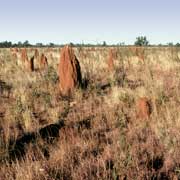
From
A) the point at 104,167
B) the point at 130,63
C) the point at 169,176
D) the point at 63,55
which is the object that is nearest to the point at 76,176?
the point at 104,167

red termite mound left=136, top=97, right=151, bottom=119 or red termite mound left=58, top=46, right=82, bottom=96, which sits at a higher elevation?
red termite mound left=58, top=46, right=82, bottom=96

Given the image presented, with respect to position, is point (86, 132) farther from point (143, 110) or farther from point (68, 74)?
point (68, 74)

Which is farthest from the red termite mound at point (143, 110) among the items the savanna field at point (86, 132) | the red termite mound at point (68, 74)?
the red termite mound at point (68, 74)

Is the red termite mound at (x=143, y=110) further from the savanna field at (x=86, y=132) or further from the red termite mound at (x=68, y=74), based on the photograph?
the red termite mound at (x=68, y=74)

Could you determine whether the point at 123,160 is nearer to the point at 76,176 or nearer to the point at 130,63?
the point at 76,176

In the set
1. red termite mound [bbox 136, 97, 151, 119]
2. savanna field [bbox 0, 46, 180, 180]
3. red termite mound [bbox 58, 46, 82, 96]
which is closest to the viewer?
savanna field [bbox 0, 46, 180, 180]

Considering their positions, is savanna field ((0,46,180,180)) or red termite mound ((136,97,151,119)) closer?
savanna field ((0,46,180,180))

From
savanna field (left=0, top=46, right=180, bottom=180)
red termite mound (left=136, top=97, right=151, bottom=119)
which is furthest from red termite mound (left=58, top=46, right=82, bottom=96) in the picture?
red termite mound (left=136, top=97, right=151, bottom=119)

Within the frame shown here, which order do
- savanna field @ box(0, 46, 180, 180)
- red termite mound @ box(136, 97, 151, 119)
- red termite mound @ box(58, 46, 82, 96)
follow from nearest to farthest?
1. savanna field @ box(0, 46, 180, 180)
2. red termite mound @ box(136, 97, 151, 119)
3. red termite mound @ box(58, 46, 82, 96)

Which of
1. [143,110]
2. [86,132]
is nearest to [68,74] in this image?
[143,110]

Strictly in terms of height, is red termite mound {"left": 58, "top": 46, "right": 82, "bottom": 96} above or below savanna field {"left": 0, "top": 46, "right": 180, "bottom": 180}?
above

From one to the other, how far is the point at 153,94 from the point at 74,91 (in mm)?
2590

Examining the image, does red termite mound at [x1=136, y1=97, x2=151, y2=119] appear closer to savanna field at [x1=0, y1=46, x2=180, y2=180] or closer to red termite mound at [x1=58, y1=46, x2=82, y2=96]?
savanna field at [x1=0, y1=46, x2=180, y2=180]

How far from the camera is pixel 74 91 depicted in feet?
36.6
